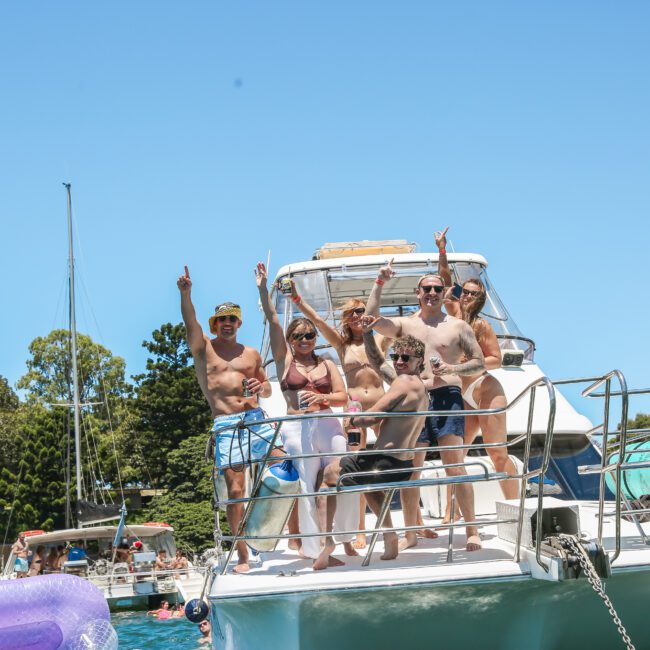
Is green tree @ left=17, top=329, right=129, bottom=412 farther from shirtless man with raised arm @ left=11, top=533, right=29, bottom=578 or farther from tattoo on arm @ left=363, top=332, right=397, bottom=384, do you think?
tattoo on arm @ left=363, top=332, right=397, bottom=384

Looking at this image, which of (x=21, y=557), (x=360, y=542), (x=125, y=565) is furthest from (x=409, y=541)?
(x=21, y=557)

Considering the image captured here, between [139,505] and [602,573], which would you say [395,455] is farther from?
[139,505]

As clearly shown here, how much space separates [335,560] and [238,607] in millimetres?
790

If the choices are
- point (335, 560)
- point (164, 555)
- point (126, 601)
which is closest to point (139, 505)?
point (164, 555)

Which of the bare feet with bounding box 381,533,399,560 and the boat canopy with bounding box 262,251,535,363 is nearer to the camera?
the bare feet with bounding box 381,533,399,560

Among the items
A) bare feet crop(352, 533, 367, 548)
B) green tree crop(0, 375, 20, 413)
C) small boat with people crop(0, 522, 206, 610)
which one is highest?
bare feet crop(352, 533, 367, 548)

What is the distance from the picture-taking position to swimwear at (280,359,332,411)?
642 cm

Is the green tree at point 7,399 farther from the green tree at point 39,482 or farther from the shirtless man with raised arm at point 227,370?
the shirtless man with raised arm at point 227,370

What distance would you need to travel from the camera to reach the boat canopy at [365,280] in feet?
35.4

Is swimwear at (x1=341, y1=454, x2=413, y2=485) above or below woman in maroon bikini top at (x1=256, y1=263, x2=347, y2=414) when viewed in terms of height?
below

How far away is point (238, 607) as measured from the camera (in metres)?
5.20

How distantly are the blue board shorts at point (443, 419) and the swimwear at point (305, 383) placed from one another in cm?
73

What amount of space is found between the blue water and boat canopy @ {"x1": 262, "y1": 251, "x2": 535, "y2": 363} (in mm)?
6585

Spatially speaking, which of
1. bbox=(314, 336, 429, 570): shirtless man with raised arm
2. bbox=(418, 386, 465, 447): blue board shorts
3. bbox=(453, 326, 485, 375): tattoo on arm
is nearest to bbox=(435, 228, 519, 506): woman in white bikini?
bbox=(453, 326, 485, 375): tattoo on arm
